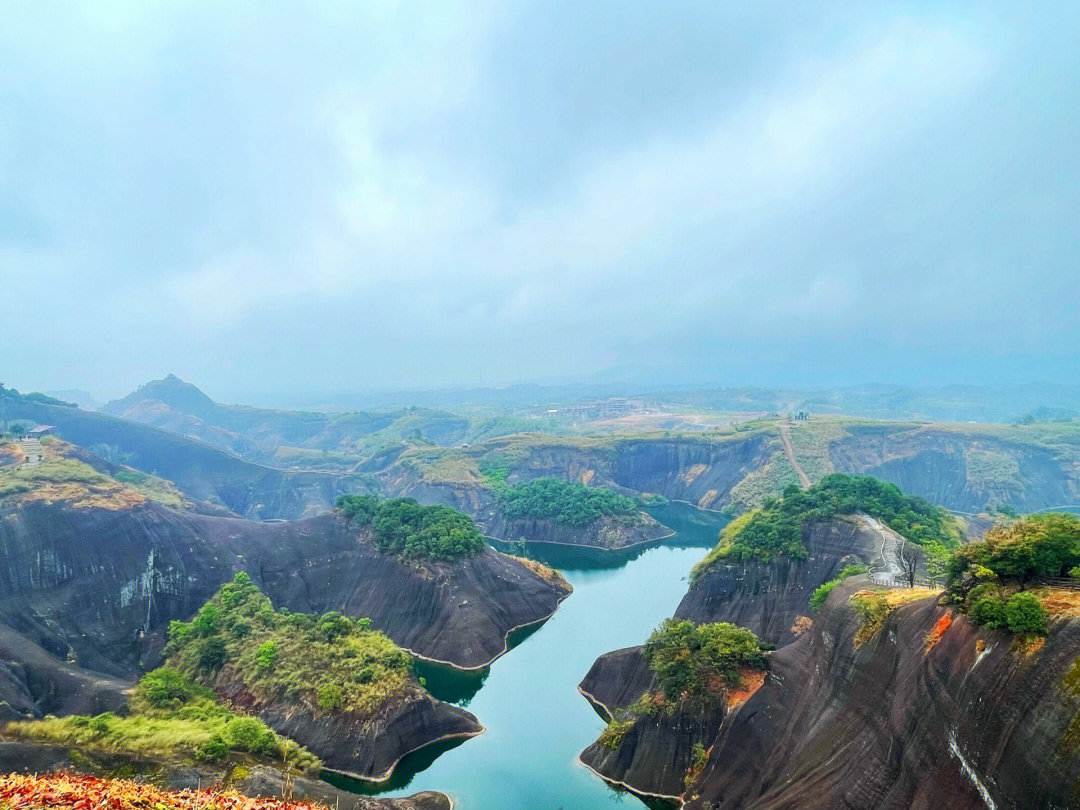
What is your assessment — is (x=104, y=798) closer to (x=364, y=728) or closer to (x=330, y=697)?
(x=330, y=697)

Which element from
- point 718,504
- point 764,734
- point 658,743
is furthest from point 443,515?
point 718,504

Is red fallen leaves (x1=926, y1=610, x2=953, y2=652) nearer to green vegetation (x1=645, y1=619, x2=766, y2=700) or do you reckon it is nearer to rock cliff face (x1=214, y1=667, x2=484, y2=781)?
green vegetation (x1=645, y1=619, x2=766, y2=700)

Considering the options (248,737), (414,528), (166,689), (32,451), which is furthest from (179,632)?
(32,451)

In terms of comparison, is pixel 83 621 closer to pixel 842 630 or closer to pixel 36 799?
pixel 36 799

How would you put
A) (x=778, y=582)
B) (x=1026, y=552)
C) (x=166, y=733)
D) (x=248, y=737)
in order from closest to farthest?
(x=1026, y=552) < (x=166, y=733) < (x=248, y=737) < (x=778, y=582)

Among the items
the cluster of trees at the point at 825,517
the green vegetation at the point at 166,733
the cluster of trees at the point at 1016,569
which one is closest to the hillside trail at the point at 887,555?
the cluster of trees at the point at 825,517

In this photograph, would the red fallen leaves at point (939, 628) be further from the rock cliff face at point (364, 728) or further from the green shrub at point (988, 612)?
the rock cliff face at point (364, 728)
